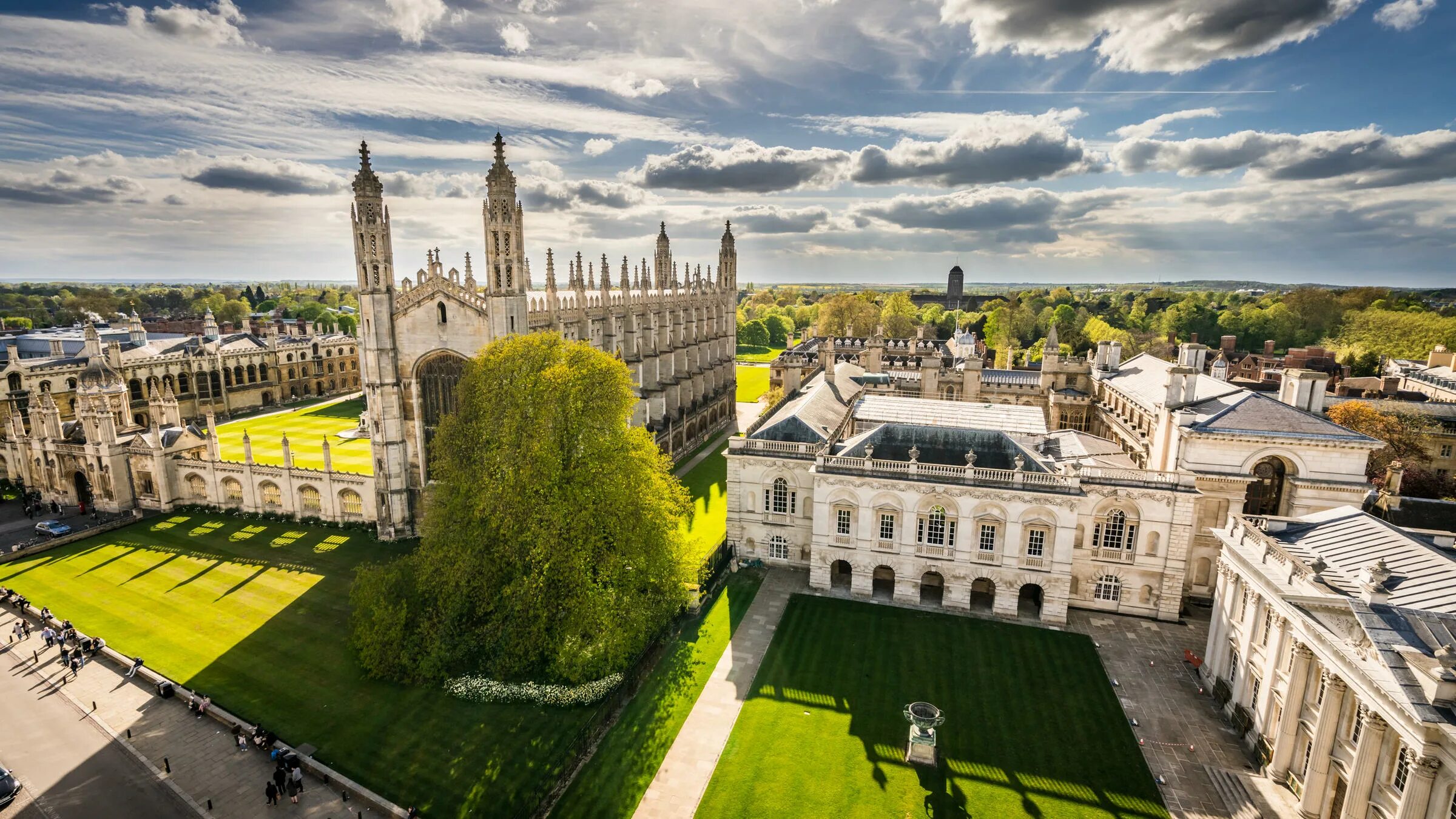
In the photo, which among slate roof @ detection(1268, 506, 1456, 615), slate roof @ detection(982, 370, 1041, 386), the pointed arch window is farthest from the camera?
slate roof @ detection(982, 370, 1041, 386)

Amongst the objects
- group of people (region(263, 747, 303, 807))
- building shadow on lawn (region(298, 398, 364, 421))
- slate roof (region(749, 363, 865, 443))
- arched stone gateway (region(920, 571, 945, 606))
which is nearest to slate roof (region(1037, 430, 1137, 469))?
arched stone gateway (region(920, 571, 945, 606))

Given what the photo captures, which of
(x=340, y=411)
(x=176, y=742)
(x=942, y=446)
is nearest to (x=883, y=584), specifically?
(x=942, y=446)

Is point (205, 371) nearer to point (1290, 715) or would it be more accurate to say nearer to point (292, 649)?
point (292, 649)

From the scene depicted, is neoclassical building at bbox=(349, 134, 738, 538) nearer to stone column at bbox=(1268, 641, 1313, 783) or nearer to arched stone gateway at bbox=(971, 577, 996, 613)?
arched stone gateway at bbox=(971, 577, 996, 613)

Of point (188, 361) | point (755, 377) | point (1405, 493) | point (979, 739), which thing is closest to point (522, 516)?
point (979, 739)

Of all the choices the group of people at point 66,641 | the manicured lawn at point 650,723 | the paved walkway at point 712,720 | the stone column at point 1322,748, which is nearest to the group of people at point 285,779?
the manicured lawn at point 650,723

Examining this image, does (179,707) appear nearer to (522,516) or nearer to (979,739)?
(522,516)
